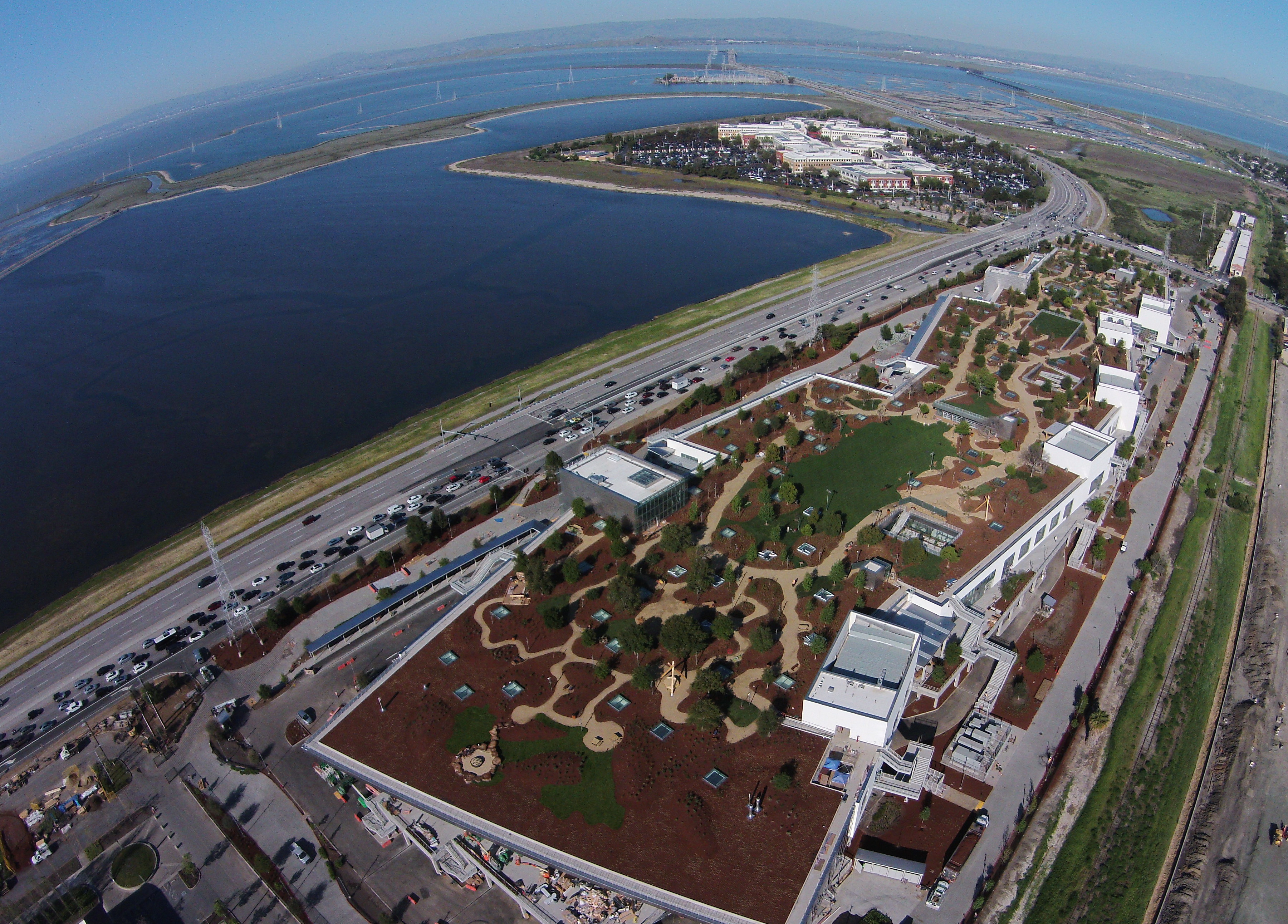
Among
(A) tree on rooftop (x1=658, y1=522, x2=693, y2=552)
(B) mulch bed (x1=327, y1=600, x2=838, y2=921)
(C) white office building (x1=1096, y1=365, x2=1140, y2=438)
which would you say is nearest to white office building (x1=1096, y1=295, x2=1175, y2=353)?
(C) white office building (x1=1096, y1=365, x2=1140, y2=438)

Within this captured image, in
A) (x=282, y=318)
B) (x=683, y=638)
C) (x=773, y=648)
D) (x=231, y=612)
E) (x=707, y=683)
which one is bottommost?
(x=231, y=612)

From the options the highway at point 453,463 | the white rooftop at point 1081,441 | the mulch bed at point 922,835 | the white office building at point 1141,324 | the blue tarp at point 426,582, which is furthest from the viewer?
the white office building at point 1141,324

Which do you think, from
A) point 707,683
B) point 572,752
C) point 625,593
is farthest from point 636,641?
point 572,752

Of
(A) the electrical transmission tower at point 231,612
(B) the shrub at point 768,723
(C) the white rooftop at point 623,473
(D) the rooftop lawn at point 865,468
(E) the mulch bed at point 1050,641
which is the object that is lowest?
(E) the mulch bed at point 1050,641

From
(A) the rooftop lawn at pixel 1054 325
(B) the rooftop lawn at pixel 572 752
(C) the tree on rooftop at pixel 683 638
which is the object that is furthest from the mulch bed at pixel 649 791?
(A) the rooftop lawn at pixel 1054 325

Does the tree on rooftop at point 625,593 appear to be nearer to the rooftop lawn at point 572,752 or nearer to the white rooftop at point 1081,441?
the rooftop lawn at point 572,752

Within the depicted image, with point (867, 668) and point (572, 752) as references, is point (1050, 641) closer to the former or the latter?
point (867, 668)

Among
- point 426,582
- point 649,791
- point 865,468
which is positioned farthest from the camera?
point 865,468
